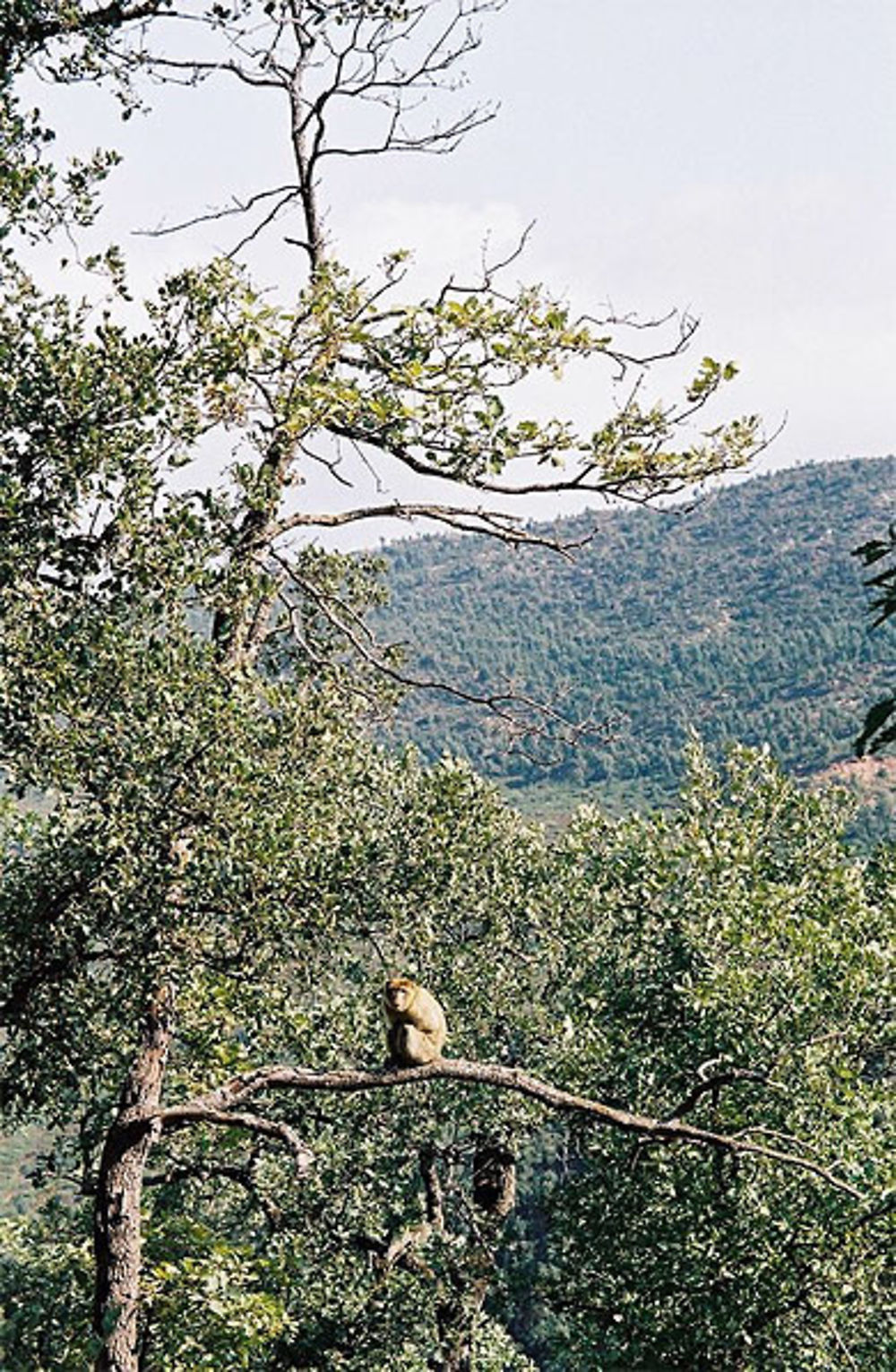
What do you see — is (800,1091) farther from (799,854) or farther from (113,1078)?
(113,1078)

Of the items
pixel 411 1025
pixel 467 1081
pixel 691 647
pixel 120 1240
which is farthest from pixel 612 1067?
pixel 691 647

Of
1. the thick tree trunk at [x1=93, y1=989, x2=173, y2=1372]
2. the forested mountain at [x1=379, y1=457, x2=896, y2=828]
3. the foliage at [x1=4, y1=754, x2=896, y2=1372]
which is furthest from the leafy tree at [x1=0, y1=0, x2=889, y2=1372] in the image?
the forested mountain at [x1=379, y1=457, x2=896, y2=828]

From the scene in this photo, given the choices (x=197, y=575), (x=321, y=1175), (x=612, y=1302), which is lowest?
(x=612, y=1302)

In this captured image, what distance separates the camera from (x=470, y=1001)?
16656 mm

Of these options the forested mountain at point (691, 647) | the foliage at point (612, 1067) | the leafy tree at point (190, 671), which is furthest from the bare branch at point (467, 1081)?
the forested mountain at point (691, 647)

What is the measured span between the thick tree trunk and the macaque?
1.90 metres

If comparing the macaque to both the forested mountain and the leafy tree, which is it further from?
the forested mountain

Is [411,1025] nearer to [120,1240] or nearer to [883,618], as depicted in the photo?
[883,618]

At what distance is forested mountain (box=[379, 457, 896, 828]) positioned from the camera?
133750 mm

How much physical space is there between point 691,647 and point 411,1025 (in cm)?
16607

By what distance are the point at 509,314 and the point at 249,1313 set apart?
5.54 meters

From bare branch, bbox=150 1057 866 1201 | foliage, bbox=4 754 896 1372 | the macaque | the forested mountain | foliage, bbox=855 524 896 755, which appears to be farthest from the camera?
the forested mountain

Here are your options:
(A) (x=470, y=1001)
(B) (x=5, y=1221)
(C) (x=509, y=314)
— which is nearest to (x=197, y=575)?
(C) (x=509, y=314)

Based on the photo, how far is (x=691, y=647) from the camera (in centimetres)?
16838
